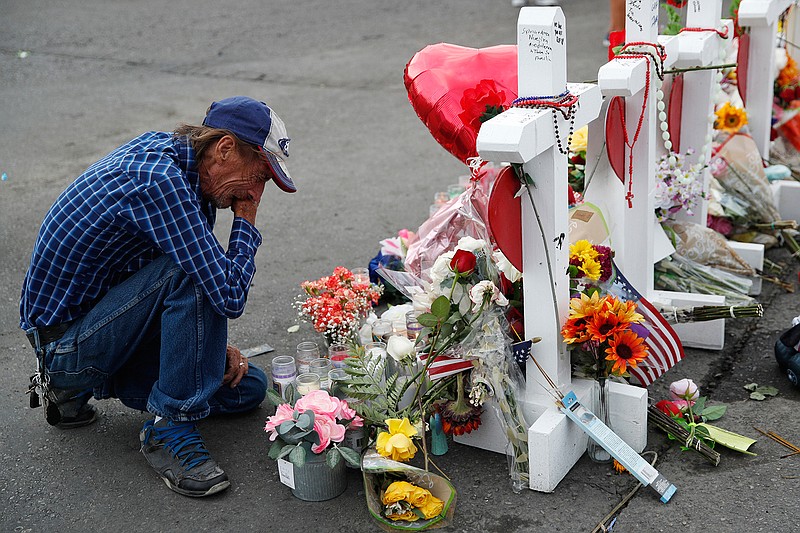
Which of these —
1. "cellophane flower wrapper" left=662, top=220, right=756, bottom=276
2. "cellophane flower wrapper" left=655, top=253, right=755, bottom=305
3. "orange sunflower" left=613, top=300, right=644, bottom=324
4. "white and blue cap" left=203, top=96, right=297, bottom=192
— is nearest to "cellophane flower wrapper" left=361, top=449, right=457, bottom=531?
"orange sunflower" left=613, top=300, right=644, bottom=324

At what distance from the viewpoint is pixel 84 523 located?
252 centimetres

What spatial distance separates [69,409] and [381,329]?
1.07m

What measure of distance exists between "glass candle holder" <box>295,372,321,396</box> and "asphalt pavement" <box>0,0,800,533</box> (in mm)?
233

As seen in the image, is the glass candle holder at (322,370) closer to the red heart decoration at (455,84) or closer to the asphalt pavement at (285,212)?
the asphalt pavement at (285,212)

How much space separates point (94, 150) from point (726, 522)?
16.1ft

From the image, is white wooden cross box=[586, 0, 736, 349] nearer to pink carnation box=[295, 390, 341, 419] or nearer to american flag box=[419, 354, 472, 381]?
american flag box=[419, 354, 472, 381]

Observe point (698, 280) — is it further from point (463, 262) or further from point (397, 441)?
point (397, 441)

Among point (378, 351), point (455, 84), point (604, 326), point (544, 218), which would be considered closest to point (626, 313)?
point (604, 326)

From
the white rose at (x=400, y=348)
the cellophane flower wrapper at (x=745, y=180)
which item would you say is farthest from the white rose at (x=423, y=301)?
the cellophane flower wrapper at (x=745, y=180)

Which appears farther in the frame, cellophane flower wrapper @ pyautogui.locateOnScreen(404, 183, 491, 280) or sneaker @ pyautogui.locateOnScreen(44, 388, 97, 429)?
cellophane flower wrapper @ pyautogui.locateOnScreen(404, 183, 491, 280)

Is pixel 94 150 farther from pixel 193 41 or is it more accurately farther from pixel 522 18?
pixel 522 18

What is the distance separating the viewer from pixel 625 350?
2518 millimetres

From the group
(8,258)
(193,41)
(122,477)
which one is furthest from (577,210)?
(193,41)

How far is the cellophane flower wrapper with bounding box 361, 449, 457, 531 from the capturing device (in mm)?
2412
